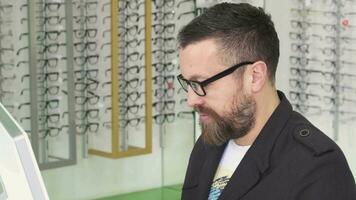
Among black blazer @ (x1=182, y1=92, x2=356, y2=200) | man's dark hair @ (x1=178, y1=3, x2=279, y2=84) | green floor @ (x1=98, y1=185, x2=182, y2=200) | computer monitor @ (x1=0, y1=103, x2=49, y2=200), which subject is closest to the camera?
computer monitor @ (x1=0, y1=103, x2=49, y2=200)

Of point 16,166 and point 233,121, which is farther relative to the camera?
point 233,121

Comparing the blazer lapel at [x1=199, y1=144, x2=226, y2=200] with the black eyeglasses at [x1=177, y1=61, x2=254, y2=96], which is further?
the blazer lapel at [x1=199, y1=144, x2=226, y2=200]

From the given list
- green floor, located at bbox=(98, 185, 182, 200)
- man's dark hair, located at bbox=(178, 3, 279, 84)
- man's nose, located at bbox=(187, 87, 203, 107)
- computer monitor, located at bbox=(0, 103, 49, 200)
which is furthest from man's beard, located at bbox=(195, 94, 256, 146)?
green floor, located at bbox=(98, 185, 182, 200)

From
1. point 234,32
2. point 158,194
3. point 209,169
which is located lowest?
point 158,194

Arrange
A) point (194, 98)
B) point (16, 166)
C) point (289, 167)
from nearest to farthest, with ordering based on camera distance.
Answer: point (16, 166), point (289, 167), point (194, 98)

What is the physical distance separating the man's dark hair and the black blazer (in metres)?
0.19

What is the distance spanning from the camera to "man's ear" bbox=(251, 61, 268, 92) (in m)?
1.76

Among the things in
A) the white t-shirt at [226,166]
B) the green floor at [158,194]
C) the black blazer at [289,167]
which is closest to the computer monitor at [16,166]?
the black blazer at [289,167]

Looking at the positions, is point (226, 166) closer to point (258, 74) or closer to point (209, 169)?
point (209, 169)

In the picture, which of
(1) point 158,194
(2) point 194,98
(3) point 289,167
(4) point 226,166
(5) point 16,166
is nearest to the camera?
(5) point 16,166

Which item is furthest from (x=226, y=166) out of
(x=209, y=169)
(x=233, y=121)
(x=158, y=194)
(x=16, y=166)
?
(x=158, y=194)

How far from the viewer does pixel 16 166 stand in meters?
0.78

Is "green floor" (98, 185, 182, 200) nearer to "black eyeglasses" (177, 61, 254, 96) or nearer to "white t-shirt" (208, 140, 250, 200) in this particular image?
"white t-shirt" (208, 140, 250, 200)

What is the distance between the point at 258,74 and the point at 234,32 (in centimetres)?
14
